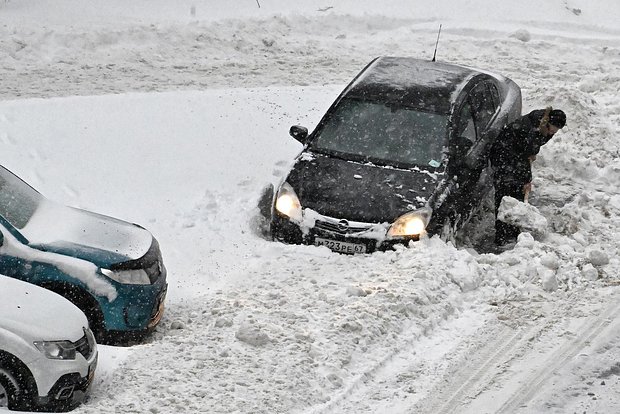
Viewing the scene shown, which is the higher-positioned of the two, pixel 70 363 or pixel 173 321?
pixel 70 363

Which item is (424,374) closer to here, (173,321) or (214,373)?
(214,373)

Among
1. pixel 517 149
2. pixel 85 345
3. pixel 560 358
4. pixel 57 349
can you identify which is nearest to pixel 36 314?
pixel 57 349

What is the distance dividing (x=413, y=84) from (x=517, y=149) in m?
1.33

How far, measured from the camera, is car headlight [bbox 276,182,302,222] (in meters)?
10.1

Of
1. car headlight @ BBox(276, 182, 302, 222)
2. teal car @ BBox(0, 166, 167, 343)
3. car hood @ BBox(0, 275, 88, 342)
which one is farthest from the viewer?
car headlight @ BBox(276, 182, 302, 222)

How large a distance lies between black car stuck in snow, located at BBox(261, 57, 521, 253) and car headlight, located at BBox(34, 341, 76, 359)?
3354mm

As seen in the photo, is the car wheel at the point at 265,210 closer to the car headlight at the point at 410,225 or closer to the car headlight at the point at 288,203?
the car headlight at the point at 288,203

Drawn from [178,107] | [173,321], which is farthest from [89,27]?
[173,321]

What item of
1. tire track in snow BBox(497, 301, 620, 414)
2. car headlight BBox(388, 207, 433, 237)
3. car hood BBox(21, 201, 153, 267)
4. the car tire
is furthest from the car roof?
the car tire

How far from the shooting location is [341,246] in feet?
32.5

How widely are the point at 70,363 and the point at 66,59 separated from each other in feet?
31.5

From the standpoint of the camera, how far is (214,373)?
7.73 metres

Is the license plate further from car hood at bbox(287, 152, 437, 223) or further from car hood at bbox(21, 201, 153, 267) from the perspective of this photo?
car hood at bbox(21, 201, 153, 267)

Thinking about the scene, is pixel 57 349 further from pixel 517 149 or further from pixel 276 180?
pixel 517 149
